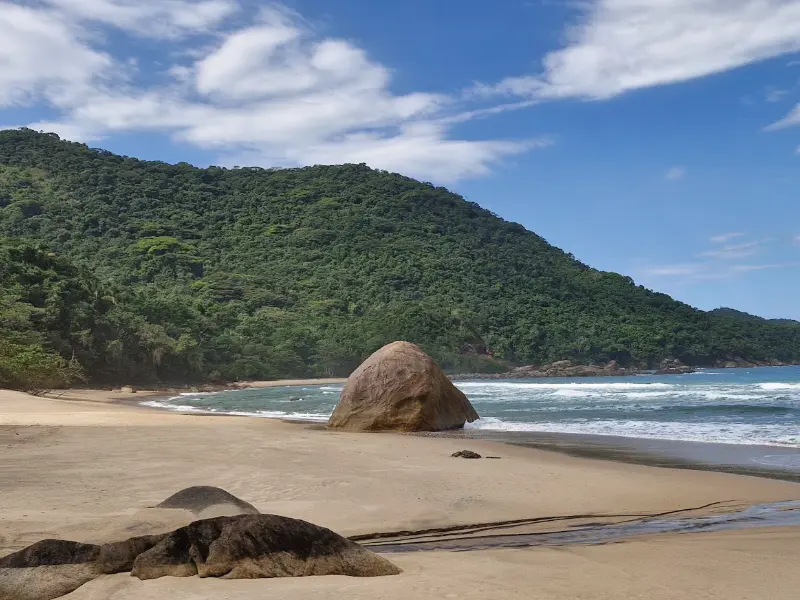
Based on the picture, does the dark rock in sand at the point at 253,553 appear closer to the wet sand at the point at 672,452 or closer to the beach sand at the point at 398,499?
the beach sand at the point at 398,499

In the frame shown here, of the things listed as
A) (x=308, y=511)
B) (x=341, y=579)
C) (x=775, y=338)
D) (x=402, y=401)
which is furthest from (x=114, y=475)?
(x=775, y=338)

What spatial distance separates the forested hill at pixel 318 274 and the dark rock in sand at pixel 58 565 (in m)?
45.2

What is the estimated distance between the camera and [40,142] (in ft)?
325

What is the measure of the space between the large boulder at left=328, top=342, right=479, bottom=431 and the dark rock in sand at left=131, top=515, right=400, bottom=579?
1182 centimetres

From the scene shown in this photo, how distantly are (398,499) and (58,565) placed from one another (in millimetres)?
3997

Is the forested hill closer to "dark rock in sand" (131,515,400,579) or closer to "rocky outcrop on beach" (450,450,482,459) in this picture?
"rocky outcrop on beach" (450,450,482,459)

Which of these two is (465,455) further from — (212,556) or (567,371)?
(567,371)

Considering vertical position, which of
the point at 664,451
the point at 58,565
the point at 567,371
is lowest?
the point at 664,451

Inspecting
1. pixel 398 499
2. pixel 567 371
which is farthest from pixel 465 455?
pixel 567 371

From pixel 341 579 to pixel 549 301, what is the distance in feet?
301

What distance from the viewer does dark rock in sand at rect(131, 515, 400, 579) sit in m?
4.15

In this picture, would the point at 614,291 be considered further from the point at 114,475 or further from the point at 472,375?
the point at 114,475

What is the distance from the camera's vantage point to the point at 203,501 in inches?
225

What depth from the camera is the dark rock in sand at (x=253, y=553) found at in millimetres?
4148
